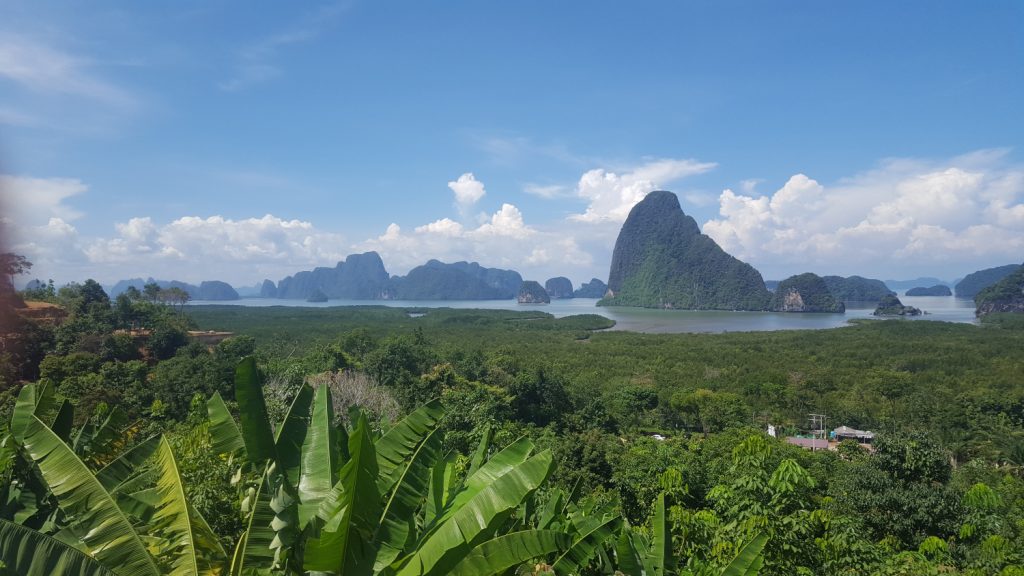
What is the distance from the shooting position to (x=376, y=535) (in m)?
1.91

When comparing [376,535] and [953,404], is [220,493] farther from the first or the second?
[953,404]

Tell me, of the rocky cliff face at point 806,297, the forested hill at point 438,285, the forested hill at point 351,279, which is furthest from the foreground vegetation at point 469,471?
the forested hill at point 351,279

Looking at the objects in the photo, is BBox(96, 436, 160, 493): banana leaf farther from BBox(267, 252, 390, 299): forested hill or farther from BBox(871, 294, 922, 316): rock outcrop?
BBox(267, 252, 390, 299): forested hill

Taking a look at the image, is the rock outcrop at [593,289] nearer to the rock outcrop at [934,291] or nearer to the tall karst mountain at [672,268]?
the tall karst mountain at [672,268]

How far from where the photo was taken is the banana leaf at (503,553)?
187 centimetres

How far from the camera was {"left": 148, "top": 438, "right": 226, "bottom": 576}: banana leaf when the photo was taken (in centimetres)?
194

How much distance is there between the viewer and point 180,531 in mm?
2004

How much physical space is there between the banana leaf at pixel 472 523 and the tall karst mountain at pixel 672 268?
9570 cm

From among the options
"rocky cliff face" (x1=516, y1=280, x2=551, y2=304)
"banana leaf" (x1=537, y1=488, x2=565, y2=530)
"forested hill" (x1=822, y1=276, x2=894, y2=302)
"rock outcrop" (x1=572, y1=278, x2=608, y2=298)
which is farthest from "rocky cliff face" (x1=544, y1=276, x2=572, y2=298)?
"banana leaf" (x1=537, y1=488, x2=565, y2=530)

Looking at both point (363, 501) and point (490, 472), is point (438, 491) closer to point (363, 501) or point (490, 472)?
point (490, 472)

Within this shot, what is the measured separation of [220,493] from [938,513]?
771 cm

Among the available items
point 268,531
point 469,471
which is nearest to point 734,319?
point 469,471

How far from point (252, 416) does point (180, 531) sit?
47 cm

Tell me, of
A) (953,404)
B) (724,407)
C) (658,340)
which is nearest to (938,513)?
(724,407)
